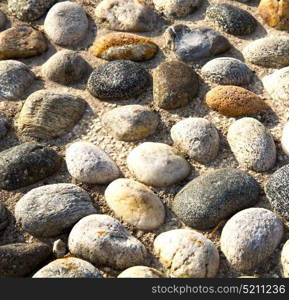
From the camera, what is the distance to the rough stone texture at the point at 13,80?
2582mm

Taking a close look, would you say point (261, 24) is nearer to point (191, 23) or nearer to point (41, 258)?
point (191, 23)

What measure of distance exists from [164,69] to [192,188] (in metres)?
0.73

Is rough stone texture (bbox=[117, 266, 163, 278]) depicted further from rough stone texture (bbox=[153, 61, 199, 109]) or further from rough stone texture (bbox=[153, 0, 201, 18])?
rough stone texture (bbox=[153, 0, 201, 18])

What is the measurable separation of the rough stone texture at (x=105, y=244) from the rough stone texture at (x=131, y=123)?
20.4 inches

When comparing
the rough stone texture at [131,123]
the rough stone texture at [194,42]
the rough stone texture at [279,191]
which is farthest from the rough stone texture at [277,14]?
the rough stone texture at [279,191]

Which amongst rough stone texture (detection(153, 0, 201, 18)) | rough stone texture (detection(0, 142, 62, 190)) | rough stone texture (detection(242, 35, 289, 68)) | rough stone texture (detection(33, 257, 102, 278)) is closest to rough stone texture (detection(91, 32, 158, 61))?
rough stone texture (detection(153, 0, 201, 18))

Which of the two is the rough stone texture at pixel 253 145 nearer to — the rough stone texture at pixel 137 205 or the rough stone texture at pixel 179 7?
the rough stone texture at pixel 137 205

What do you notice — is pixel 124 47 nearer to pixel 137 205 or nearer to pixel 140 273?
pixel 137 205

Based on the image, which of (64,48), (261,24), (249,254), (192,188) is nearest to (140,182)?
(192,188)

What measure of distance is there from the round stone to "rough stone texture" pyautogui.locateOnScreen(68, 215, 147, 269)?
72mm

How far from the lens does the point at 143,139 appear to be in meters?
2.35

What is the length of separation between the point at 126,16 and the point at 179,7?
0.30 metres

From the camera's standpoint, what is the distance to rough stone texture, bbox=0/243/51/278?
1832mm

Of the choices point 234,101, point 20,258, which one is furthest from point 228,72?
point 20,258
